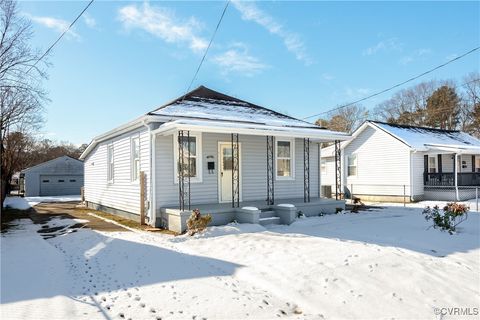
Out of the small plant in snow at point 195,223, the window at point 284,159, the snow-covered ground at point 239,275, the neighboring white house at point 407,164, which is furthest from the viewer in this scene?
the neighboring white house at point 407,164

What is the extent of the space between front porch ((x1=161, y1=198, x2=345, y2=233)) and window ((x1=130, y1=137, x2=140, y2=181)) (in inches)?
98.1

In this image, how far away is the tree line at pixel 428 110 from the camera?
132ft

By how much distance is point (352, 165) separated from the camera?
22.8m

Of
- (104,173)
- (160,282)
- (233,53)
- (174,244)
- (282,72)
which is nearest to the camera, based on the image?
(160,282)

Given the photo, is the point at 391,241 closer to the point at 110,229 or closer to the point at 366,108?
the point at 110,229

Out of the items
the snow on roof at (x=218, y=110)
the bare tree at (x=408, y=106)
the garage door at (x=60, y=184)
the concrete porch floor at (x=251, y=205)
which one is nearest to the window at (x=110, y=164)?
the snow on roof at (x=218, y=110)

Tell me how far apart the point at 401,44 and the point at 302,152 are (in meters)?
8.91

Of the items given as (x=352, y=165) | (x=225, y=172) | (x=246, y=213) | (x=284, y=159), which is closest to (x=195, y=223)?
(x=246, y=213)

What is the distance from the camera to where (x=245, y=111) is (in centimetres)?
1483

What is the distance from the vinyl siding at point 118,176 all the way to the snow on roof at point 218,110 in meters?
1.57

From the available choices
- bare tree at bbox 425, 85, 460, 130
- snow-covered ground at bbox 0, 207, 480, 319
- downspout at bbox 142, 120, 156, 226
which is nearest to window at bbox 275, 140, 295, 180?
snow-covered ground at bbox 0, 207, 480, 319

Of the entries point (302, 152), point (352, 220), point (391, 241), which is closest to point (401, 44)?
point (302, 152)

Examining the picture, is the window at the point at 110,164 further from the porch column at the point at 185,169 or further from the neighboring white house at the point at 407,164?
the neighboring white house at the point at 407,164

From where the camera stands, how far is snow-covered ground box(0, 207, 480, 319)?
4336 millimetres
